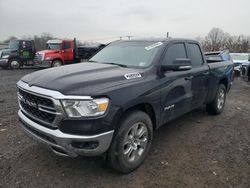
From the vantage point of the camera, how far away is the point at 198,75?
15.8 feet

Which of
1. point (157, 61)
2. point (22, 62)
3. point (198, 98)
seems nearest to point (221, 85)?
point (198, 98)

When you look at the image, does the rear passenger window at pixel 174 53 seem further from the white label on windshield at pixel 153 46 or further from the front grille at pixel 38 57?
the front grille at pixel 38 57

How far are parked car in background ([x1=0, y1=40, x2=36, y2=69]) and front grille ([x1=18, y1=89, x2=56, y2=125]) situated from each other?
15972mm

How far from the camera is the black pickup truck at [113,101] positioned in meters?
2.80

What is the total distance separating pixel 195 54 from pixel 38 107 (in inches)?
135

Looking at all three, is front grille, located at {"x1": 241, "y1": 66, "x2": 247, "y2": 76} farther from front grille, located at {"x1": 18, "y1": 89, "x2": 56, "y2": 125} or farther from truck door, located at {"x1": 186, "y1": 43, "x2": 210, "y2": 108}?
front grille, located at {"x1": 18, "y1": 89, "x2": 56, "y2": 125}

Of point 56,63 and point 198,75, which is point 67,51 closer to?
point 56,63

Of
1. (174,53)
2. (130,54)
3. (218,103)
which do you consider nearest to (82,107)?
(130,54)

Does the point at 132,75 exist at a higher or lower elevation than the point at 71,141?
higher

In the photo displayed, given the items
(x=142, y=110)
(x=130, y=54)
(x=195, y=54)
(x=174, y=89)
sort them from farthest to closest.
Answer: (x=195, y=54) < (x=130, y=54) < (x=174, y=89) < (x=142, y=110)

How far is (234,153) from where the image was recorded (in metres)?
4.08

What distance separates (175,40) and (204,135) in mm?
1942

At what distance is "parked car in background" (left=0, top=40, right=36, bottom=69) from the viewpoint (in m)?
17.7

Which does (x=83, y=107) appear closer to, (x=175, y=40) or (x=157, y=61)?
(x=157, y=61)
